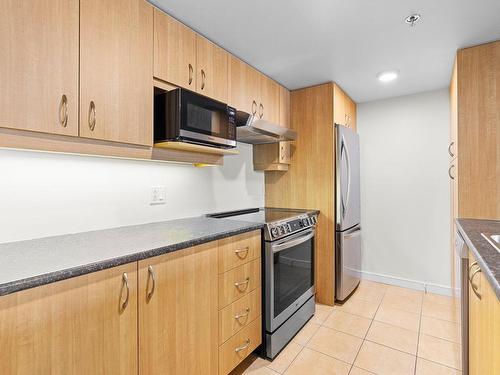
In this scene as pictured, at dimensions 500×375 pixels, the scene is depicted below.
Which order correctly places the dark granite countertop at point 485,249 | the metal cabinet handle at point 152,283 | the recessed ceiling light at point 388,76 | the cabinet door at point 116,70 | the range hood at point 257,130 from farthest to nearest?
the recessed ceiling light at point 388,76 < the range hood at point 257,130 < the cabinet door at point 116,70 < the metal cabinet handle at point 152,283 < the dark granite countertop at point 485,249

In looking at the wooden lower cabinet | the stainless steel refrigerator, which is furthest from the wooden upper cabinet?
the wooden lower cabinet

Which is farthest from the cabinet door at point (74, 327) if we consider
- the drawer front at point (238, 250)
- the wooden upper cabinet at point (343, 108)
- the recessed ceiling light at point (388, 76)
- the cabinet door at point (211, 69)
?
the recessed ceiling light at point (388, 76)

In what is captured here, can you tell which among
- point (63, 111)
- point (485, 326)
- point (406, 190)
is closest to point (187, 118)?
point (63, 111)

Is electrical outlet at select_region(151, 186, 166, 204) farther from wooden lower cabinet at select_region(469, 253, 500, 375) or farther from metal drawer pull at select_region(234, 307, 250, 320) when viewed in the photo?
wooden lower cabinet at select_region(469, 253, 500, 375)

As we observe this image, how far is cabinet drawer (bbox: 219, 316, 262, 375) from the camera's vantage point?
5.15 feet

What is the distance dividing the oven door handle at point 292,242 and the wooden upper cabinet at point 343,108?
1153 millimetres

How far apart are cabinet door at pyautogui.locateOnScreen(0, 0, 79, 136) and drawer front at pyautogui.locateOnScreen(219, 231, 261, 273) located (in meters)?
0.96

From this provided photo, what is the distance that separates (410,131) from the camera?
3.03 metres

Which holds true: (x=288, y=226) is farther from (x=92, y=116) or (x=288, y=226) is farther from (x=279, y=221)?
(x=92, y=116)

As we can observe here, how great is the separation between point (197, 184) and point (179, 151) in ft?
1.44

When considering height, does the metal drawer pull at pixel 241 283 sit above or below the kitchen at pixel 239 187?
below

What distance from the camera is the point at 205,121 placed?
1.71 m

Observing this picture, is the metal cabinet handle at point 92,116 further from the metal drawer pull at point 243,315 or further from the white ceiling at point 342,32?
the metal drawer pull at point 243,315

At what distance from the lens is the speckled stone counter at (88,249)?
0.88m
